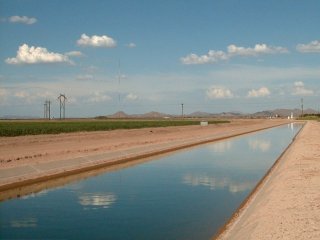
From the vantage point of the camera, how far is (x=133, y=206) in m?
13.5

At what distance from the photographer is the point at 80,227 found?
1099 cm

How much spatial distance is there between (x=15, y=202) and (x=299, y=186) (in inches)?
348

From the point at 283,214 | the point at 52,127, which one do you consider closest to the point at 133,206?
the point at 283,214

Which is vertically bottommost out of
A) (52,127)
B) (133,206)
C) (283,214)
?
(133,206)

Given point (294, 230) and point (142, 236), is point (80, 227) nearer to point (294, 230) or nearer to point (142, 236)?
point (142, 236)

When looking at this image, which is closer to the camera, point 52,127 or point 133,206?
point 133,206

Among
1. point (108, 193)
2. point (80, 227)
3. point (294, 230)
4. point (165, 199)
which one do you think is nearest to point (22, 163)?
A: point (108, 193)

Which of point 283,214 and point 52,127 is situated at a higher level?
point 52,127

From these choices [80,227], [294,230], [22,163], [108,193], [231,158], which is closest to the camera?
[294,230]

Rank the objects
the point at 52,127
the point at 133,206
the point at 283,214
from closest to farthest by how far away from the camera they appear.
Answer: the point at 283,214 → the point at 133,206 → the point at 52,127

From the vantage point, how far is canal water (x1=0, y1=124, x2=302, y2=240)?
10.7m

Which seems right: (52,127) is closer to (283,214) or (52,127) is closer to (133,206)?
(133,206)

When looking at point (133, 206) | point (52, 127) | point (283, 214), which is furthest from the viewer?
point (52, 127)

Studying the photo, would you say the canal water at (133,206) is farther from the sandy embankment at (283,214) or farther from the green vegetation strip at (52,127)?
the green vegetation strip at (52,127)
